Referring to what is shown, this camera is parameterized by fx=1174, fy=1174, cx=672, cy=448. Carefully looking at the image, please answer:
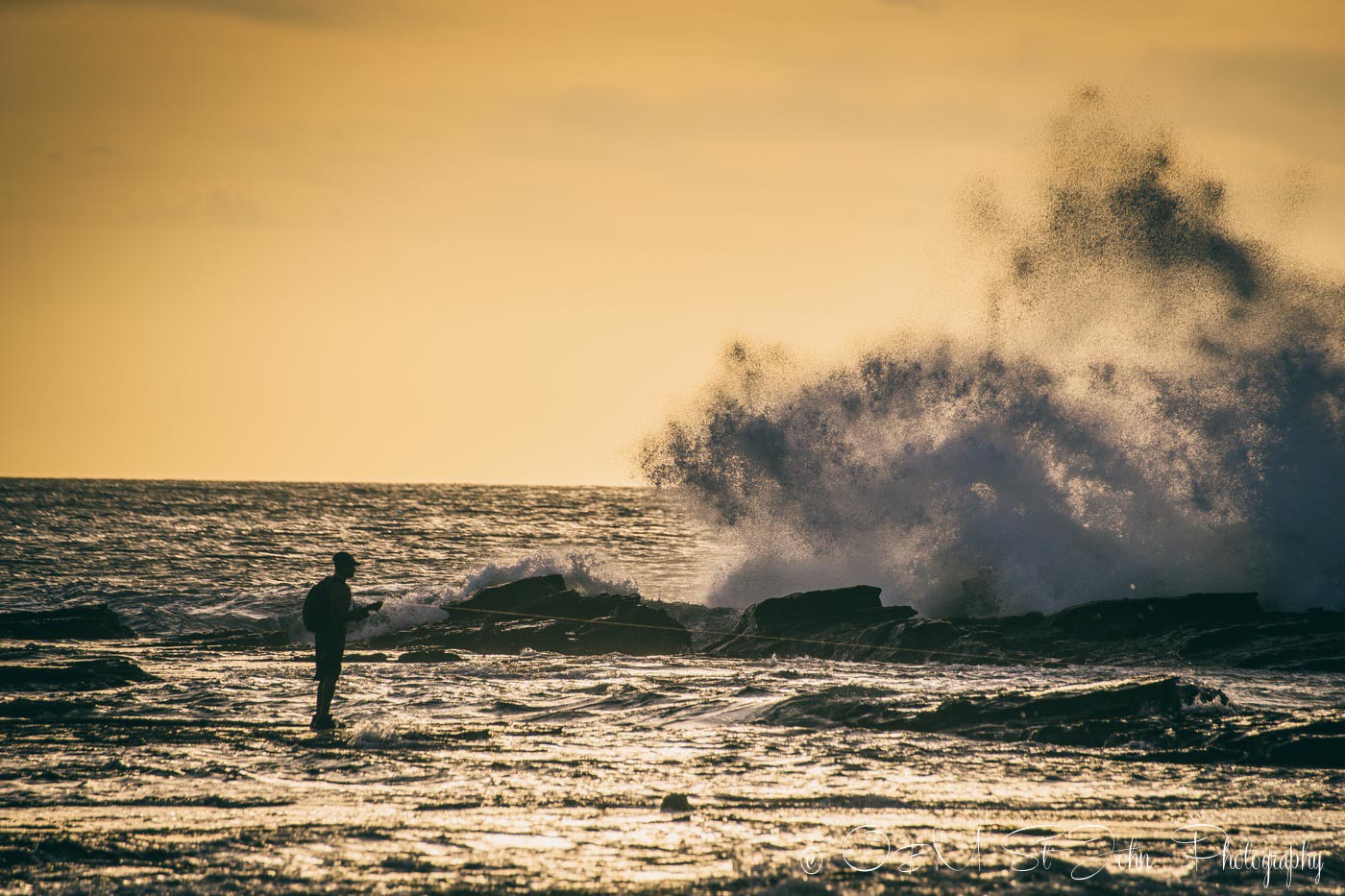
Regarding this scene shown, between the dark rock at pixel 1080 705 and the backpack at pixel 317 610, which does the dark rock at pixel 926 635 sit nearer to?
the dark rock at pixel 1080 705

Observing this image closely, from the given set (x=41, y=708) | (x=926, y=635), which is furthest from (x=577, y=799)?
(x=926, y=635)

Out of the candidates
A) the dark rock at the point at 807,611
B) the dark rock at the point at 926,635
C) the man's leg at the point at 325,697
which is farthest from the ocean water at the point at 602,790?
the dark rock at the point at 807,611

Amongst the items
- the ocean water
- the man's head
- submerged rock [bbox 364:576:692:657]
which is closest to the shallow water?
the ocean water

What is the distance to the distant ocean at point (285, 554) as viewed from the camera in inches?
1097

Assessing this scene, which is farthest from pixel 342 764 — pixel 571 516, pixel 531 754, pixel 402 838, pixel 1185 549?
pixel 571 516

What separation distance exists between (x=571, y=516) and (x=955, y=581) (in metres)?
61.3

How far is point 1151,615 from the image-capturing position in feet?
62.7

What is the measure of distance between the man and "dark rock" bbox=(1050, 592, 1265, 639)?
39.1ft

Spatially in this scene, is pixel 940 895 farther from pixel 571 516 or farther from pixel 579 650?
pixel 571 516

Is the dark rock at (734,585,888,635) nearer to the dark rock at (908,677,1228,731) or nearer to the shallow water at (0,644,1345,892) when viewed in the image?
the shallow water at (0,644,1345,892)

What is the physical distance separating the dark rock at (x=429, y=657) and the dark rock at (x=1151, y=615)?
384 inches

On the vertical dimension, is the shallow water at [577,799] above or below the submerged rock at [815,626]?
below

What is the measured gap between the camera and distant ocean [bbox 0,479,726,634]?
2788 centimetres

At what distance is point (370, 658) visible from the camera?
18312 mm
